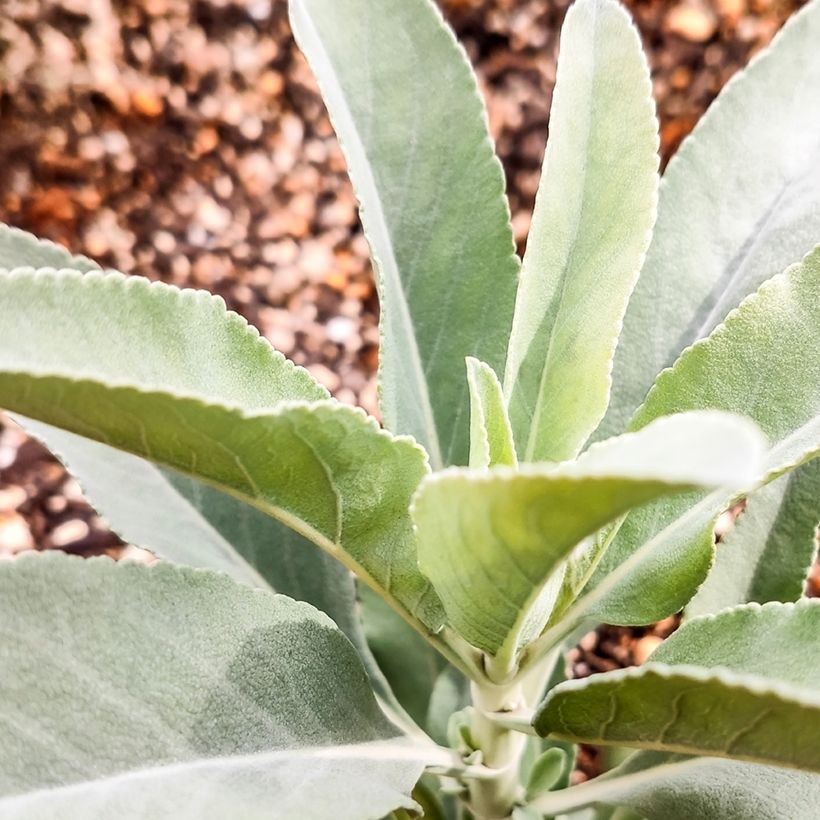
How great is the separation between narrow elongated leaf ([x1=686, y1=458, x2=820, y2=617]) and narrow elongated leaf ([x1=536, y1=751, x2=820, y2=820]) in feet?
0.48

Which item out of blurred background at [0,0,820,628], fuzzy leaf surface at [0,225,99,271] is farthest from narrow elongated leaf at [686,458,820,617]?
blurred background at [0,0,820,628]

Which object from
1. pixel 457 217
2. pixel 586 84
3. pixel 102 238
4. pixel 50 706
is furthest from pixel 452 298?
pixel 102 238

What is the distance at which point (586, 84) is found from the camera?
0.46 metres

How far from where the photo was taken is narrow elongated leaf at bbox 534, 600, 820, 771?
302mm

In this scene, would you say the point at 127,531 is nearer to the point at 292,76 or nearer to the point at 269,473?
the point at 269,473

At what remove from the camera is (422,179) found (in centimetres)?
55

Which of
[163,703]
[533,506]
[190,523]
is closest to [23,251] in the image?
[190,523]

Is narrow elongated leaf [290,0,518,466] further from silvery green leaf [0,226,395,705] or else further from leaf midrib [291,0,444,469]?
silvery green leaf [0,226,395,705]

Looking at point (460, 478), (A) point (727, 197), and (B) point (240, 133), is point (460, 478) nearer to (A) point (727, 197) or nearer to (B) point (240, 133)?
(A) point (727, 197)

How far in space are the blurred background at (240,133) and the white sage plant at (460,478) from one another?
0.56m

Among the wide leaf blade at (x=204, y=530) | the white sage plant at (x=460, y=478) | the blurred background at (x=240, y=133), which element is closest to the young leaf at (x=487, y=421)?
the white sage plant at (x=460, y=478)

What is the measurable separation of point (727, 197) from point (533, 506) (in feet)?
1.23

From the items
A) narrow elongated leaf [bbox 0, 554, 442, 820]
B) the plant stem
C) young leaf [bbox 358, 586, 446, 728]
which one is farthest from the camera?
young leaf [bbox 358, 586, 446, 728]

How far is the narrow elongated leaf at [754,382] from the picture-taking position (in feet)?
1.42
